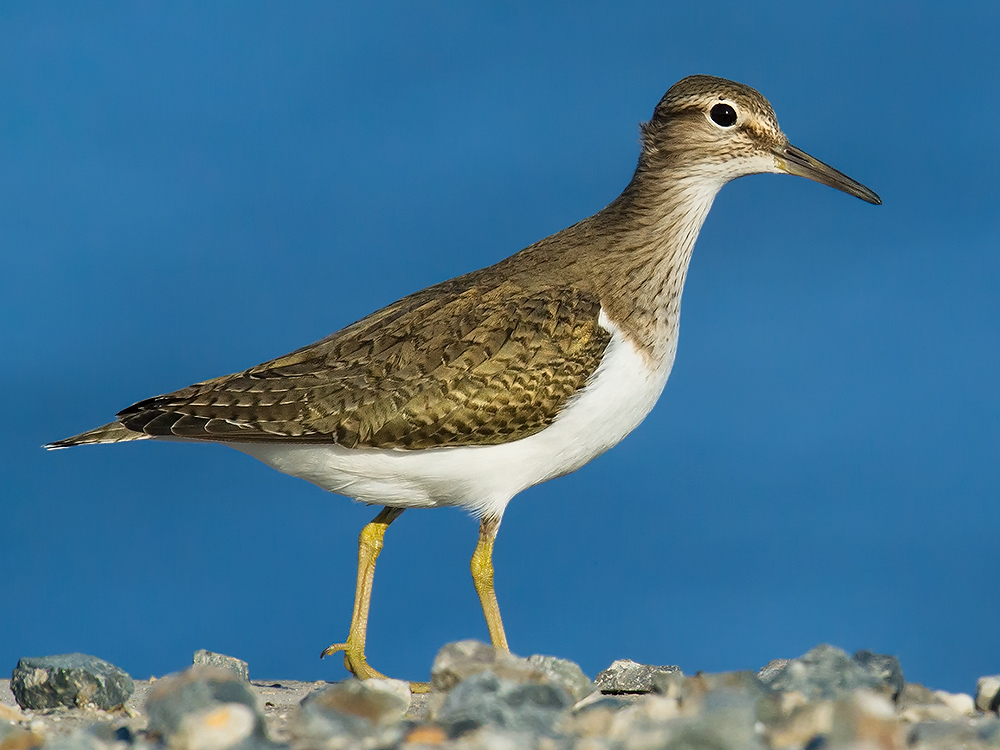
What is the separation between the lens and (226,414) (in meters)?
9.52

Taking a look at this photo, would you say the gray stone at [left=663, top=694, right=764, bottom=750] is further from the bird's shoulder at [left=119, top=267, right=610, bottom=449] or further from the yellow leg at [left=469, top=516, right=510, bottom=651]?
the yellow leg at [left=469, top=516, right=510, bottom=651]

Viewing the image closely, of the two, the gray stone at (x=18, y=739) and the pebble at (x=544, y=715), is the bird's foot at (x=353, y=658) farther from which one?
the gray stone at (x=18, y=739)

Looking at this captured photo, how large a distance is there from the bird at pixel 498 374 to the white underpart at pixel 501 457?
1 cm

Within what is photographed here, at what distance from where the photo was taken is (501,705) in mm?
6309

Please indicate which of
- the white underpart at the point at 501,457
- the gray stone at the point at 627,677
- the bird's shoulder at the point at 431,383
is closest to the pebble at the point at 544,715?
the gray stone at the point at 627,677

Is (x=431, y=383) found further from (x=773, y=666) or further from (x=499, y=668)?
(x=773, y=666)

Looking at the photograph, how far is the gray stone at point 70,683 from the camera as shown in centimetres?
755

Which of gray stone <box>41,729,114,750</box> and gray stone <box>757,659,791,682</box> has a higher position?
gray stone <box>757,659,791,682</box>

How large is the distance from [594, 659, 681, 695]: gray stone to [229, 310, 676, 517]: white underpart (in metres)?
1.54

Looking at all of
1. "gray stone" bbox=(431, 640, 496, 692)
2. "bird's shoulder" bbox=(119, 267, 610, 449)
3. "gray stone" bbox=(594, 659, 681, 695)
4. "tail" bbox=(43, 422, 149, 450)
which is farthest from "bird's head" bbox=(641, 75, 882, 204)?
"tail" bbox=(43, 422, 149, 450)

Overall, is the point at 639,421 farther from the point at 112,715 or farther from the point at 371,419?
the point at 112,715

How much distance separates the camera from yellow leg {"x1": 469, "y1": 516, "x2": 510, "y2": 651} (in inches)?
377

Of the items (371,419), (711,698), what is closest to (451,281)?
(371,419)

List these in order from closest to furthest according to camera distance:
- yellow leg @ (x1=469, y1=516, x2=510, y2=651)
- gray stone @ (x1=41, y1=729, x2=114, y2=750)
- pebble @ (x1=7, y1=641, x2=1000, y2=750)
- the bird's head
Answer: pebble @ (x1=7, y1=641, x2=1000, y2=750), gray stone @ (x1=41, y1=729, x2=114, y2=750), yellow leg @ (x1=469, y1=516, x2=510, y2=651), the bird's head
